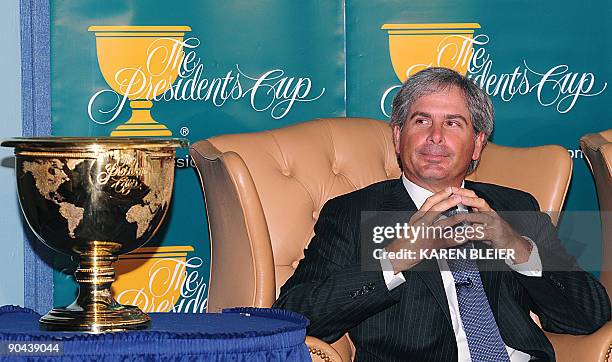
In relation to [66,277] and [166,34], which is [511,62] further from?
[66,277]

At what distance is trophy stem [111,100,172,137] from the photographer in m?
3.99

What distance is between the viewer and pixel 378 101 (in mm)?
4207

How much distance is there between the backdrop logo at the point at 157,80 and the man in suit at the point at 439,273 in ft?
3.28

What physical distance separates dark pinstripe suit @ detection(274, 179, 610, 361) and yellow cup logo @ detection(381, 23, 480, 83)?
111cm

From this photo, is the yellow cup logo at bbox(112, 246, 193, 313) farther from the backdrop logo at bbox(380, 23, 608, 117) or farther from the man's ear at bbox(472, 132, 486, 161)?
the man's ear at bbox(472, 132, 486, 161)

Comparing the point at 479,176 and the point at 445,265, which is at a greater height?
the point at 479,176

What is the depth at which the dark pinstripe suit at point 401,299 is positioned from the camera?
290cm

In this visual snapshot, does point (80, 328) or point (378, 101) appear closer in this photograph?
point (80, 328)

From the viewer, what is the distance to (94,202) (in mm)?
2389

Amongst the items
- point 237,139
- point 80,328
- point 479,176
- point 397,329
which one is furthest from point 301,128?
point 80,328

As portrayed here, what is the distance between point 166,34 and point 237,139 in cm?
80

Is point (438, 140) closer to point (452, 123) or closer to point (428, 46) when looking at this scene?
point (452, 123)

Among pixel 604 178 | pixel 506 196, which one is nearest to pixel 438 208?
pixel 506 196

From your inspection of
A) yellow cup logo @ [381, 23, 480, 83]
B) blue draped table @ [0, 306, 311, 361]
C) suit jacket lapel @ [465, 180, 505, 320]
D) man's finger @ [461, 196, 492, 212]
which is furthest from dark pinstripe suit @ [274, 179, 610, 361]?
yellow cup logo @ [381, 23, 480, 83]
